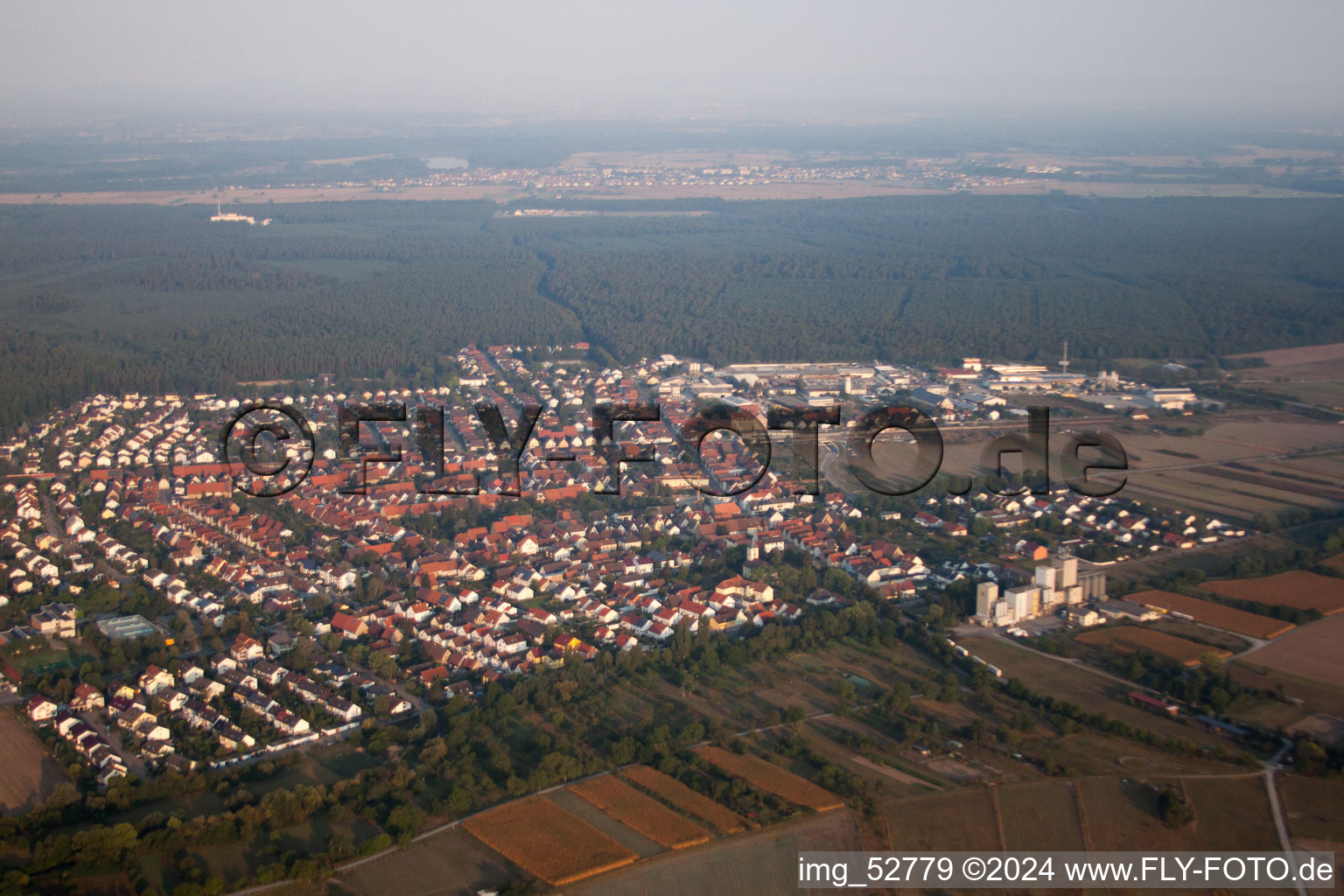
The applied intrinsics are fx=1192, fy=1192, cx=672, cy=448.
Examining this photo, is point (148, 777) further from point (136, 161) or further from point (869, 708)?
point (136, 161)

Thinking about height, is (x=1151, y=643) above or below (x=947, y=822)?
above

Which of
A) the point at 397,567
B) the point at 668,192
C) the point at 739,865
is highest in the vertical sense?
the point at 668,192

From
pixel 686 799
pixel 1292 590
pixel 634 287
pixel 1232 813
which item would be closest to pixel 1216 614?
pixel 1292 590

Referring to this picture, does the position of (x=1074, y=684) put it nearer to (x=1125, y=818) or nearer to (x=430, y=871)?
(x=1125, y=818)

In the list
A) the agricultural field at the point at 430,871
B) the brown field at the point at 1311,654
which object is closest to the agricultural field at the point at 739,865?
the agricultural field at the point at 430,871

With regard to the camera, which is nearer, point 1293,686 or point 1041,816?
point 1041,816

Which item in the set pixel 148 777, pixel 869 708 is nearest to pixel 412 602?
pixel 148 777
